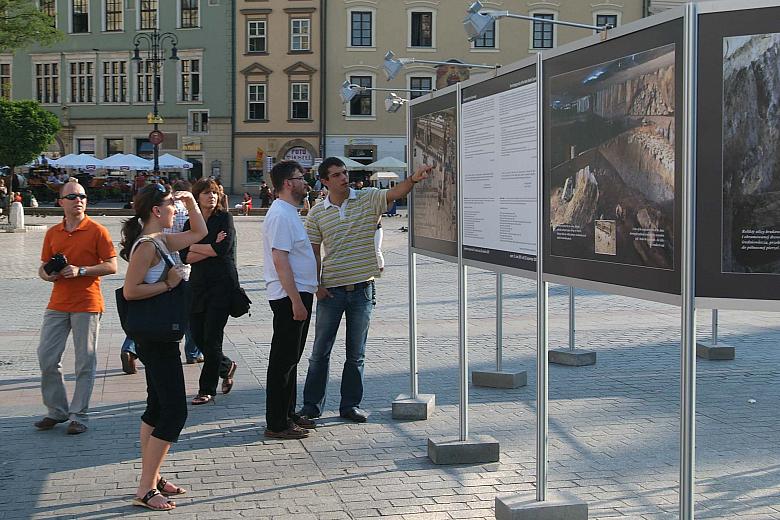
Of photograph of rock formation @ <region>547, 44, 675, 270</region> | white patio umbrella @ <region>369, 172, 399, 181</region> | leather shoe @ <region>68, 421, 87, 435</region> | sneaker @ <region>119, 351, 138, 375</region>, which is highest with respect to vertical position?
white patio umbrella @ <region>369, 172, 399, 181</region>

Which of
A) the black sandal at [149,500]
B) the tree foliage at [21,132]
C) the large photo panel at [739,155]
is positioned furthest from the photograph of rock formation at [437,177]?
the tree foliage at [21,132]

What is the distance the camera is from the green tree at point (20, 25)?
30.5m

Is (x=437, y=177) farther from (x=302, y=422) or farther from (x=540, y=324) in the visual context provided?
(x=540, y=324)

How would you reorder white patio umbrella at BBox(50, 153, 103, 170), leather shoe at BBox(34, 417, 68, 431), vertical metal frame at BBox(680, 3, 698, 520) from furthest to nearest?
white patio umbrella at BBox(50, 153, 103, 170)
leather shoe at BBox(34, 417, 68, 431)
vertical metal frame at BBox(680, 3, 698, 520)

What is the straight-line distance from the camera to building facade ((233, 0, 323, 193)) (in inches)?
2167

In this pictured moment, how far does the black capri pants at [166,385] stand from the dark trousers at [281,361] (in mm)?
1349

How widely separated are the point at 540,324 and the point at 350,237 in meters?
2.60

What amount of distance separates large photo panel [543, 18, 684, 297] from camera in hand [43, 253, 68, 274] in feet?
11.5

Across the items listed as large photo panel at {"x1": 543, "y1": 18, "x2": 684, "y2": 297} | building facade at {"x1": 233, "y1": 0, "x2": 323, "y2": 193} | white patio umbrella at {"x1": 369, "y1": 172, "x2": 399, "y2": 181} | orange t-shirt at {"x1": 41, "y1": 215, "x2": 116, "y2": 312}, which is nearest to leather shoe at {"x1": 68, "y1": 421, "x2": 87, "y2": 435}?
orange t-shirt at {"x1": 41, "y1": 215, "x2": 116, "y2": 312}

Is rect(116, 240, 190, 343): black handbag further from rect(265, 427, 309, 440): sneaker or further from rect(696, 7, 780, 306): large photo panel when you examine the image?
rect(696, 7, 780, 306): large photo panel

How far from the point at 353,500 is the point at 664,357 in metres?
5.58

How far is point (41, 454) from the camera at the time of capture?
6.61m

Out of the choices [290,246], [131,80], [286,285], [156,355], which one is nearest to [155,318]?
[156,355]

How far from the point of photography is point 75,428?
7.14 metres
